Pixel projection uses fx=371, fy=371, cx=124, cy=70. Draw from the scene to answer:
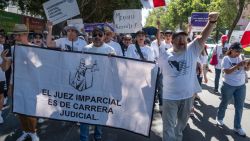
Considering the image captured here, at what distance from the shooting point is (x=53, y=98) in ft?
18.1

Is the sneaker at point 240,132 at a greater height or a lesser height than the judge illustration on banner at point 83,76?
lesser

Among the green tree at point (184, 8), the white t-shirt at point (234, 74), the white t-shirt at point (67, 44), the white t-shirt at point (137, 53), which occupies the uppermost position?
the green tree at point (184, 8)

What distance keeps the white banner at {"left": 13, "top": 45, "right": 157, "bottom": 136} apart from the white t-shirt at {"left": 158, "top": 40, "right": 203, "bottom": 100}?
0.20m

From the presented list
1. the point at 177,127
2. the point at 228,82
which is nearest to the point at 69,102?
the point at 177,127

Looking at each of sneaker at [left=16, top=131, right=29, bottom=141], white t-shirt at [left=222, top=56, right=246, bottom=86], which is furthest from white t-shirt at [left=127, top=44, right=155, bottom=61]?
sneaker at [left=16, top=131, right=29, bottom=141]

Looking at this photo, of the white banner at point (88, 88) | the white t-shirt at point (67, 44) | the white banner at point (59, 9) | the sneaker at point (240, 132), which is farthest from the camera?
the white banner at point (59, 9)

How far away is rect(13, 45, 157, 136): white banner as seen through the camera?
17.5 ft

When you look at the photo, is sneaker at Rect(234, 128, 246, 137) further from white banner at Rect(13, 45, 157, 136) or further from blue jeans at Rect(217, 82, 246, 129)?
white banner at Rect(13, 45, 157, 136)

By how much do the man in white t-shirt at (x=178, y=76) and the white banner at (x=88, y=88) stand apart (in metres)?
0.22

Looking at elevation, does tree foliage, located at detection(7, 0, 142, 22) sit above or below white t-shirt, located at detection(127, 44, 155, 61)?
A: above

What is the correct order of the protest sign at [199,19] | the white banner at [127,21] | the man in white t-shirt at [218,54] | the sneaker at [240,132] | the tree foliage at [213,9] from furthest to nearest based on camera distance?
the tree foliage at [213,9]
the protest sign at [199,19]
the man in white t-shirt at [218,54]
the white banner at [127,21]
the sneaker at [240,132]

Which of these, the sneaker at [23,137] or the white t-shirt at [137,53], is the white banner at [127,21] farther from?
the sneaker at [23,137]

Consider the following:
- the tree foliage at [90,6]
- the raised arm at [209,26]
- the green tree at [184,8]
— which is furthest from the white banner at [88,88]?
the green tree at [184,8]

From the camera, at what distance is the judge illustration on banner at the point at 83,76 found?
17.7 feet
